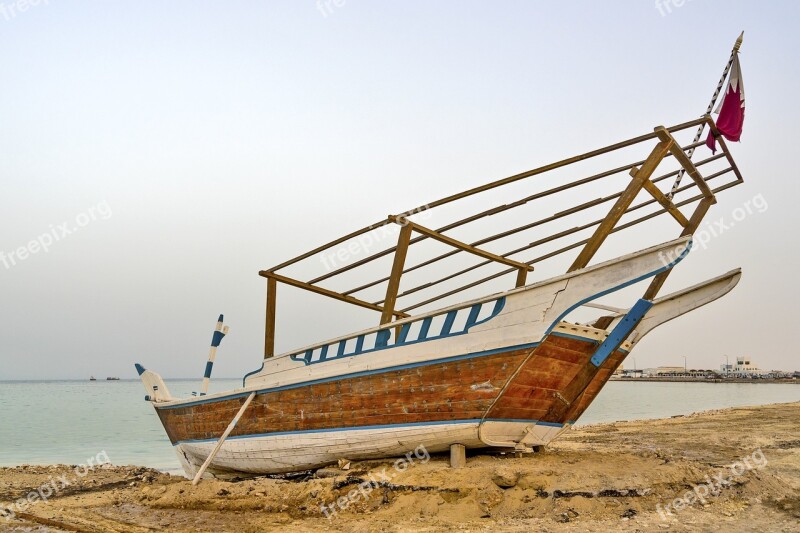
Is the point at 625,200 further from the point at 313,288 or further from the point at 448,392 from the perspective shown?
the point at 313,288

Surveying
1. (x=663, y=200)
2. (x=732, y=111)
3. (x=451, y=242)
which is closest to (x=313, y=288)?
(x=451, y=242)

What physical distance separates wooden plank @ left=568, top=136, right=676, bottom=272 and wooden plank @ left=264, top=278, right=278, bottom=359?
632cm

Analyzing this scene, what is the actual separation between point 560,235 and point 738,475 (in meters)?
4.35

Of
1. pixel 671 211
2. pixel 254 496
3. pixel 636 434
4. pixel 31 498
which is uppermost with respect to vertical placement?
pixel 671 211

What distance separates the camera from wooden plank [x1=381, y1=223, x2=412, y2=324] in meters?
9.95

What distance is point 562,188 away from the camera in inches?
368

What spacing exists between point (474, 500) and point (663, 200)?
5.41m

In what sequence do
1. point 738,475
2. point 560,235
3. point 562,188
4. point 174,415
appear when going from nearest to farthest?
point 738,475 < point 562,188 < point 560,235 < point 174,415

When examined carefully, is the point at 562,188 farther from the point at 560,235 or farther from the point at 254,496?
the point at 254,496

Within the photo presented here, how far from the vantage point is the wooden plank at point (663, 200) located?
888 cm

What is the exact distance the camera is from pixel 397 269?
33.6 feet

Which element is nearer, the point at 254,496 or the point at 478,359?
the point at 478,359

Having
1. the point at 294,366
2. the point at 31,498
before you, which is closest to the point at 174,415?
the point at 31,498

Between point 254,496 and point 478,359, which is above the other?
point 478,359
